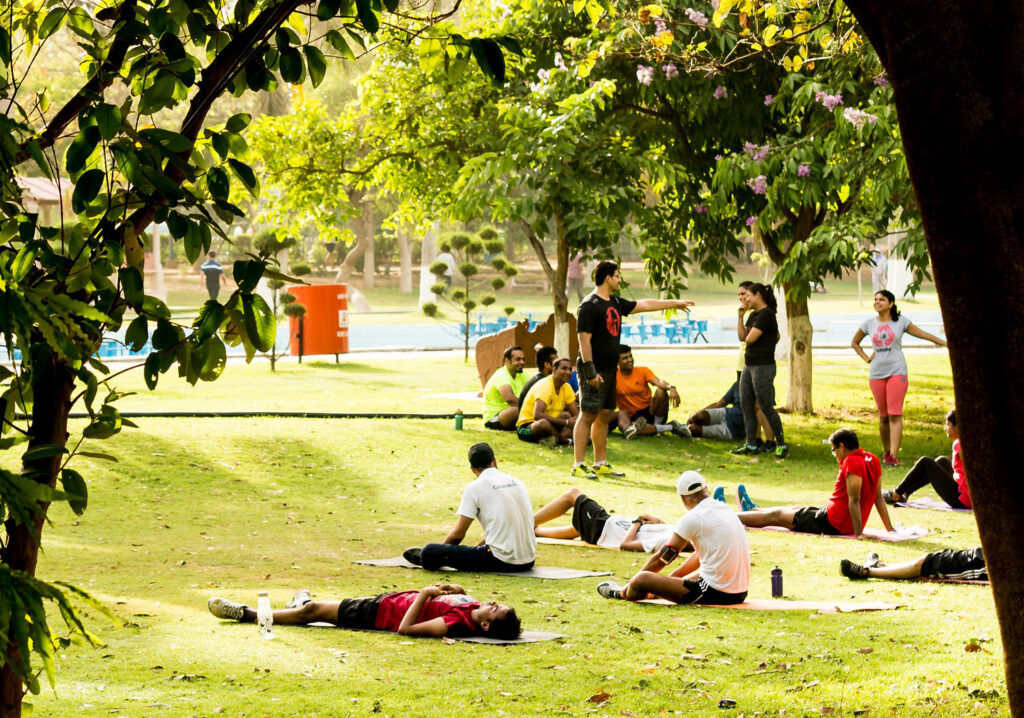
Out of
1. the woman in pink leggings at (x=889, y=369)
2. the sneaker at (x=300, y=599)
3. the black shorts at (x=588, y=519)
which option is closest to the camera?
the sneaker at (x=300, y=599)

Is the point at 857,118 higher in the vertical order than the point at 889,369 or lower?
higher

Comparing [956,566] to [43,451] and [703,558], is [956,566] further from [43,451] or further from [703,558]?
[43,451]

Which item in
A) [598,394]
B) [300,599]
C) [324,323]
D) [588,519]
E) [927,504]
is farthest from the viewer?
[324,323]

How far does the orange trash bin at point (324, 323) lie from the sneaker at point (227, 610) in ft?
70.2

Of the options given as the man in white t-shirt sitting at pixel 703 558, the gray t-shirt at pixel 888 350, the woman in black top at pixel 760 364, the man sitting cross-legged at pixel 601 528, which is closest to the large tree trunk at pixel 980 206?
the man in white t-shirt sitting at pixel 703 558

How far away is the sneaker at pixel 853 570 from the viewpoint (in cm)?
832

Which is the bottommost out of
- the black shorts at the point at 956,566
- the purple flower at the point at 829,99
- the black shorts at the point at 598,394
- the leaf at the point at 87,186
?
the black shorts at the point at 956,566

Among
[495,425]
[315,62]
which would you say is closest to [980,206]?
[315,62]

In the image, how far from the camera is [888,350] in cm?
A: 1374

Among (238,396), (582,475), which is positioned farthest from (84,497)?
(238,396)

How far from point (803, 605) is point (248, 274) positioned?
17.9 ft

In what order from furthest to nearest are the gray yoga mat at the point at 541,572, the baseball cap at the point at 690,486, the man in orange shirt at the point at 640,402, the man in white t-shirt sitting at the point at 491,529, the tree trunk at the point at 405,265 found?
the tree trunk at the point at 405,265, the man in orange shirt at the point at 640,402, the gray yoga mat at the point at 541,572, the man in white t-shirt sitting at the point at 491,529, the baseball cap at the point at 690,486

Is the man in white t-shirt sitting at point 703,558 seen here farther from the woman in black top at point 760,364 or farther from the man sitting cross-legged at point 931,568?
the woman in black top at point 760,364

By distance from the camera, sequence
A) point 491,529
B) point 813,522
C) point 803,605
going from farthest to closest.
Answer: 1. point 813,522
2. point 491,529
3. point 803,605
